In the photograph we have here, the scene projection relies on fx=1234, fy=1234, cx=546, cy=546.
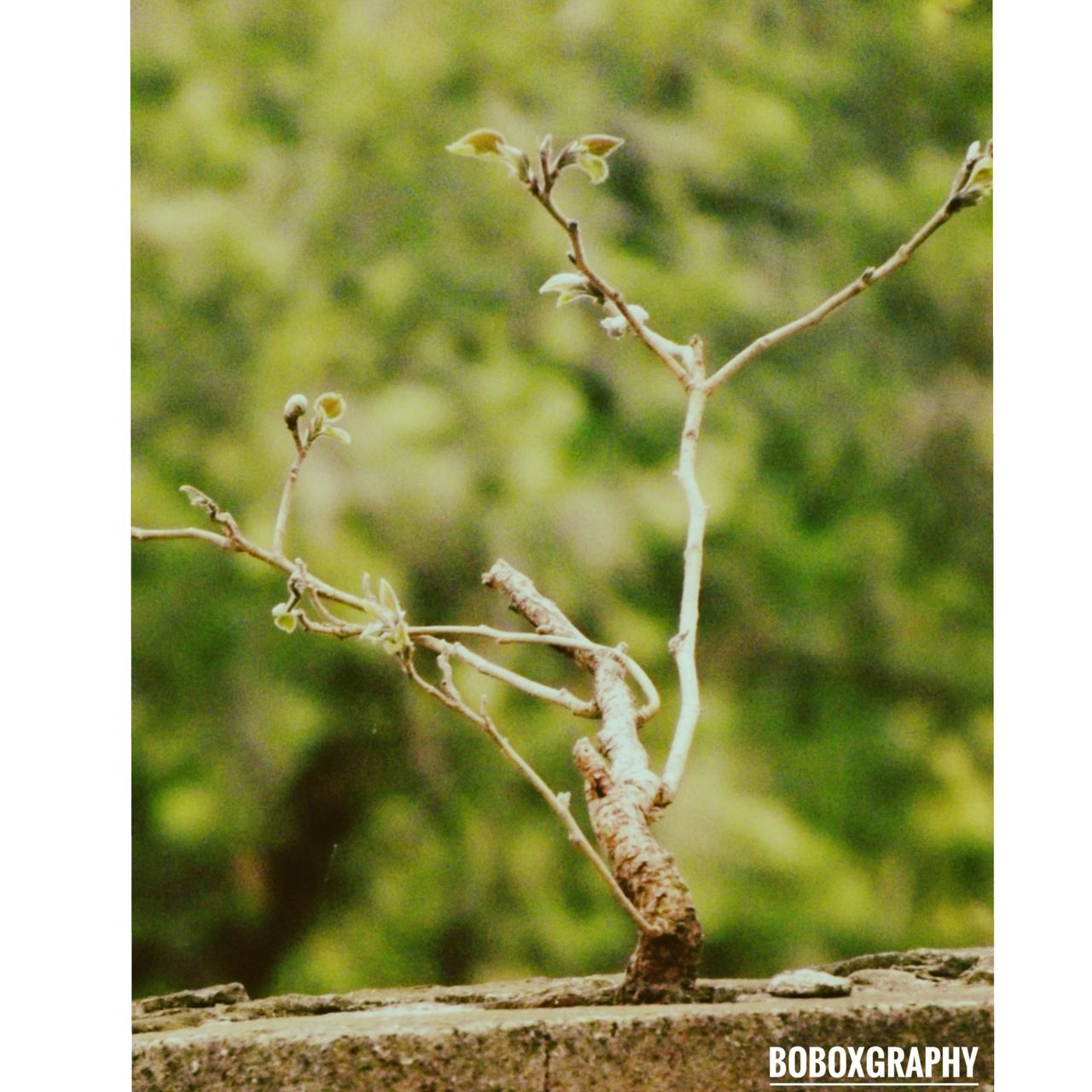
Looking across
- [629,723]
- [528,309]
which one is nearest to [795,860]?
[629,723]

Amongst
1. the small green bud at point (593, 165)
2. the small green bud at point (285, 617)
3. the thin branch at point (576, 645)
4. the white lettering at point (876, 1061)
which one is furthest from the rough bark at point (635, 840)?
the small green bud at point (593, 165)

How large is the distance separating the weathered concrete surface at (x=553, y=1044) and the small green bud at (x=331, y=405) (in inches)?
15.9

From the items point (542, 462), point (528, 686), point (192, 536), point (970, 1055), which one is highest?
point (542, 462)

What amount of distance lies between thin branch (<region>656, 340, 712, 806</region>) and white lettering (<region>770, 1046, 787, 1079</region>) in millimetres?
179

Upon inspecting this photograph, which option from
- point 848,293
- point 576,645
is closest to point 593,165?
point 848,293

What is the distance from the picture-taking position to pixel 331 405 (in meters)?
0.88

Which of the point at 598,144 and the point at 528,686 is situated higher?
the point at 598,144

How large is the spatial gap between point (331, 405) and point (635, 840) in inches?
14.6

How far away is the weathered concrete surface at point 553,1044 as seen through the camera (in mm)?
666

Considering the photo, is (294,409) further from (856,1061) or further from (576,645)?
(856,1061)

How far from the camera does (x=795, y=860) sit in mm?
1061

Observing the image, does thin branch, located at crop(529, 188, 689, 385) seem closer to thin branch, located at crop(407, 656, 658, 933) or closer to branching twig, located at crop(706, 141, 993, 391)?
branching twig, located at crop(706, 141, 993, 391)

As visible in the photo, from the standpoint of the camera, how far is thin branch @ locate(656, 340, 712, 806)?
0.83 m

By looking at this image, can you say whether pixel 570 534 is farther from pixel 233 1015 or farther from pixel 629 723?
pixel 233 1015
